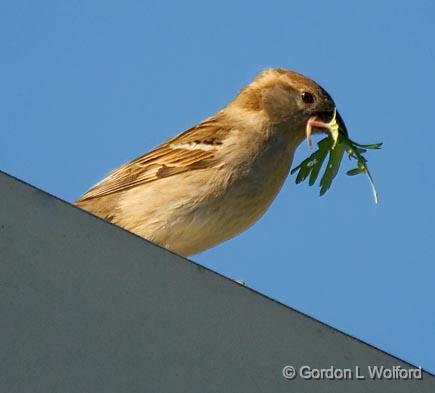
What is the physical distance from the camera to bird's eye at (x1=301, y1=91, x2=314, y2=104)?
7.94 meters

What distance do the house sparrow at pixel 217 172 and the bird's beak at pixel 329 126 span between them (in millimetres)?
11

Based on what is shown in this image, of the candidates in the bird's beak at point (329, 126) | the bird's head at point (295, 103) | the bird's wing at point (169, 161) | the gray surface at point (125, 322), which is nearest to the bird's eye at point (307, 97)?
the bird's head at point (295, 103)

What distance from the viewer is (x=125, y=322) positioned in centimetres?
363

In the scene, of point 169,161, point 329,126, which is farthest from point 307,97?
point 169,161

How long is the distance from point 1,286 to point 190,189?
351 centimetres

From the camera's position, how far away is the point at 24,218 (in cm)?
367

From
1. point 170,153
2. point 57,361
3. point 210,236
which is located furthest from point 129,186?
point 57,361

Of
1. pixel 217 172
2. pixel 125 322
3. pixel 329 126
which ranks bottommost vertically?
pixel 125 322

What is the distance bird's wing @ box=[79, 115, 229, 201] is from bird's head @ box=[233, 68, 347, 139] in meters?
0.45

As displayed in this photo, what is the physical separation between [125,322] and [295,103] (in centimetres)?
459

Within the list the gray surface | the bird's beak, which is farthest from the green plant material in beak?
the gray surface

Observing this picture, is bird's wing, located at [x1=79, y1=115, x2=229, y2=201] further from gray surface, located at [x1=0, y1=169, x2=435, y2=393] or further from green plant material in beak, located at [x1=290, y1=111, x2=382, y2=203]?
gray surface, located at [x1=0, y1=169, x2=435, y2=393]

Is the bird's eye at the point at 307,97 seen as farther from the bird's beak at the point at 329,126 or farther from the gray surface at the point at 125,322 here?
the gray surface at the point at 125,322

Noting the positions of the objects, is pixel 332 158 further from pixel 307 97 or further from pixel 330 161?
pixel 307 97
